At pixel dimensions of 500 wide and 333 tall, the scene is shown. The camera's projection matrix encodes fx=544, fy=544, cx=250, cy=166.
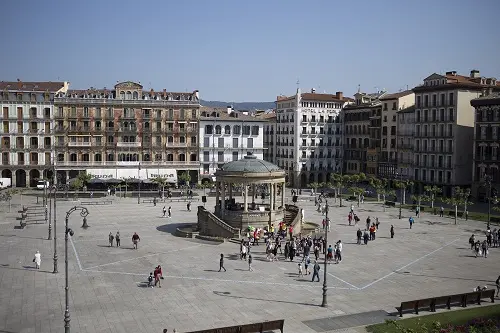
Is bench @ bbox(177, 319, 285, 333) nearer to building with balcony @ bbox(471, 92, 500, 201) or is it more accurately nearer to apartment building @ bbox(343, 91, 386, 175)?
building with balcony @ bbox(471, 92, 500, 201)

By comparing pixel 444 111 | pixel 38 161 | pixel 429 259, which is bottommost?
pixel 429 259

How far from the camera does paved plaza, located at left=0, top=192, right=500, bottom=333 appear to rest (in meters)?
29.2

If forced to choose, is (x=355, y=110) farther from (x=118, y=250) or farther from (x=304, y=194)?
(x=118, y=250)

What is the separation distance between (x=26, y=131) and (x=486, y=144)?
78638mm

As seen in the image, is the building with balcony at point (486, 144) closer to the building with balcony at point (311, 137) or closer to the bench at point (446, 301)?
the building with balcony at point (311, 137)

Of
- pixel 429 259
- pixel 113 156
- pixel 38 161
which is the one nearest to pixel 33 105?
pixel 38 161

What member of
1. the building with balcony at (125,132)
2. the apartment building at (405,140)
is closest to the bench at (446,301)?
the apartment building at (405,140)

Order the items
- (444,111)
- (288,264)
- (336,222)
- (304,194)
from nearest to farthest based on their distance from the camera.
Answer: (288,264)
(336,222)
(444,111)
(304,194)

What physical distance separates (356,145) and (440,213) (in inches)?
1771

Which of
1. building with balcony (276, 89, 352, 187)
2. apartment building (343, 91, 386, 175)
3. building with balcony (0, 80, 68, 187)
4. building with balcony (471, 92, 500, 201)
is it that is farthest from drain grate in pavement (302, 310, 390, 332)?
building with balcony (276, 89, 352, 187)

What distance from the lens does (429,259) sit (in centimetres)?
4444

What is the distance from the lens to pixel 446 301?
103ft

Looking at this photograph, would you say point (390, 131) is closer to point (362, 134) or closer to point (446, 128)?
point (362, 134)

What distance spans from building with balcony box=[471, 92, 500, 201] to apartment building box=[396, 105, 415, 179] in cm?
1387
